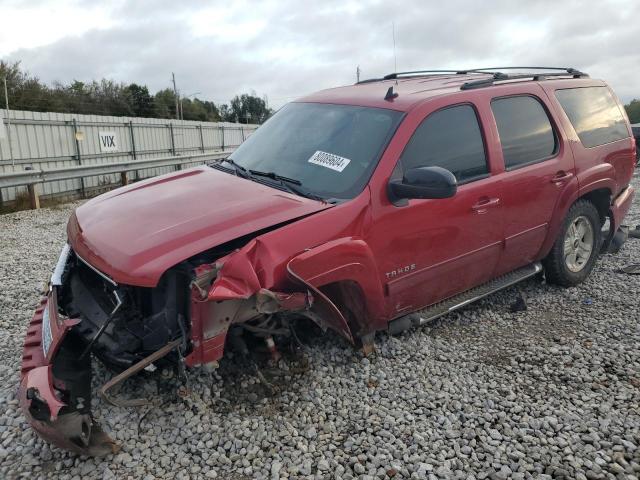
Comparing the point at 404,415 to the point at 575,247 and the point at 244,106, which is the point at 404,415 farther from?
the point at 244,106

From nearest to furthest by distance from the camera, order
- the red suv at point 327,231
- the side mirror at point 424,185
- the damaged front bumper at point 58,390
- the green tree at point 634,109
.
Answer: the damaged front bumper at point 58,390
the red suv at point 327,231
the side mirror at point 424,185
the green tree at point 634,109

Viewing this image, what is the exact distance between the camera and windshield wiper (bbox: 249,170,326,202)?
334 cm

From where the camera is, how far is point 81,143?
15758 mm

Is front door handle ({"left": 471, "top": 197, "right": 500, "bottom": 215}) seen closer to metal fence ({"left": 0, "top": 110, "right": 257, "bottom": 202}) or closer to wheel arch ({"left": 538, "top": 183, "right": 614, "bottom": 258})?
wheel arch ({"left": 538, "top": 183, "right": 614, "bottom": 258})

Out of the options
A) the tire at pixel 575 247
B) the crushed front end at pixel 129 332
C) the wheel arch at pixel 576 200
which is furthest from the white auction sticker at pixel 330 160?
the tire at pixel 575 247

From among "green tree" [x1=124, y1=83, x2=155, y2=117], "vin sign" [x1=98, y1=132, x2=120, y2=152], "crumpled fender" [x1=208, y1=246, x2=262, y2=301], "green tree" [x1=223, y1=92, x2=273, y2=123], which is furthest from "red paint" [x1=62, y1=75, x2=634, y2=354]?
"green tree" [x1=223, y1=92, x2=273, y2=123]

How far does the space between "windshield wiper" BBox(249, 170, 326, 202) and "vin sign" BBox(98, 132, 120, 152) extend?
1465 cm

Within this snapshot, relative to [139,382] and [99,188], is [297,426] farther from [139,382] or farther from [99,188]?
[99,188]

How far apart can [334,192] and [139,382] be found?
1728 millimetres

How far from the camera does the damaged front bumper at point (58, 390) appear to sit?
2.43 metres

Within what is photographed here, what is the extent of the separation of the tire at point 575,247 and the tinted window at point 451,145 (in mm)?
1424

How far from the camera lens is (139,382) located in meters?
3.27

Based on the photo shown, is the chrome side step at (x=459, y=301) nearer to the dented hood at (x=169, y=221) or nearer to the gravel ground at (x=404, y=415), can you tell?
the gravel ground at (x=404, y=415)

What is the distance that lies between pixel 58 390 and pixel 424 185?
2.36 metres
